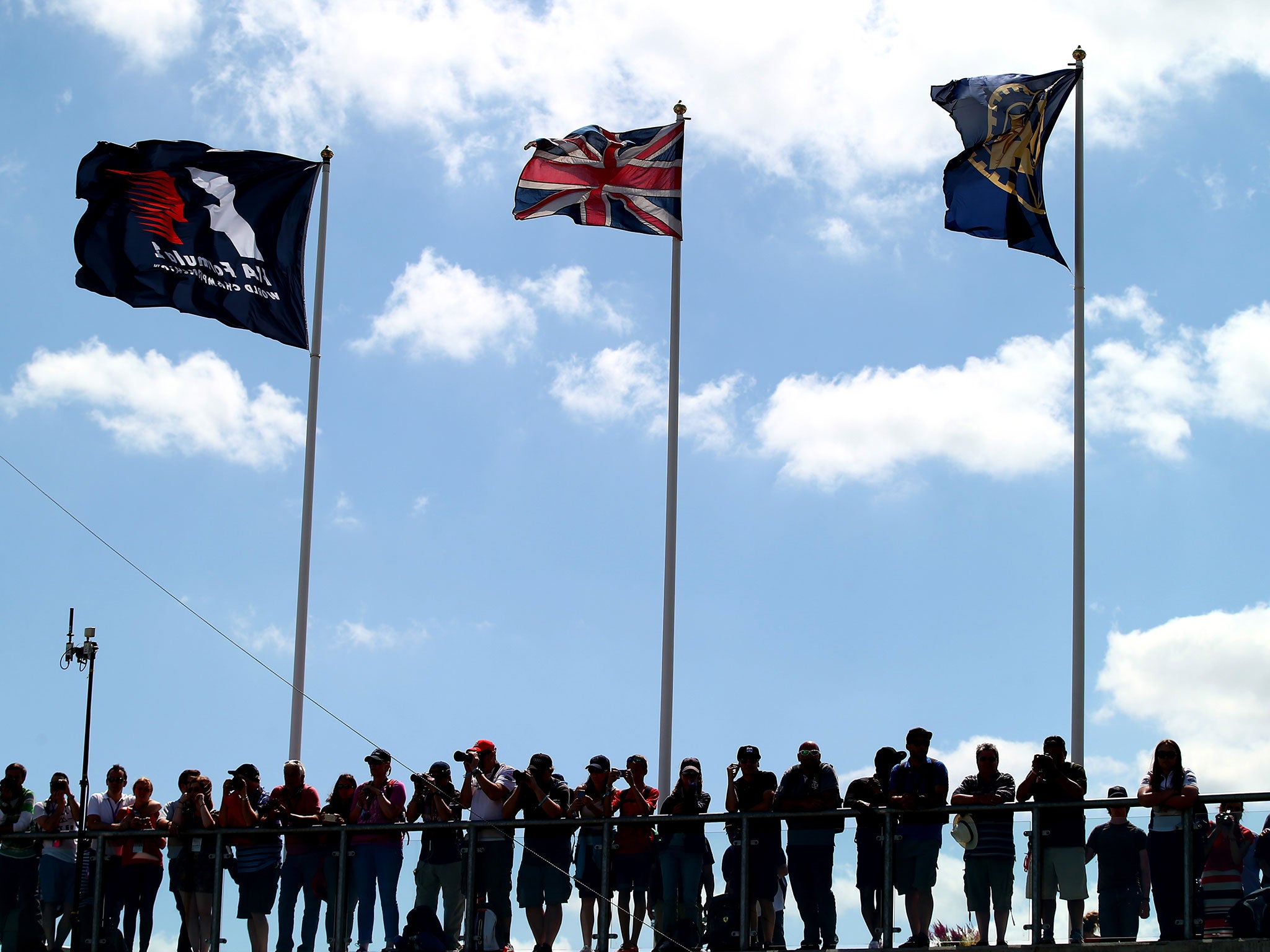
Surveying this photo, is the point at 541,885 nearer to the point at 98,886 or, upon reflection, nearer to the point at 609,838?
the point at 609,838

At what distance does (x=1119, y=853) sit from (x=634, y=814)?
14.3ft

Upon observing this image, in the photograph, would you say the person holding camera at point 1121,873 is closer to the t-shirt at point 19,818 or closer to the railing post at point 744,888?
the railing post at point 744,888

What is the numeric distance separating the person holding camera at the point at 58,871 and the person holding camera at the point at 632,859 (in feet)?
19.1

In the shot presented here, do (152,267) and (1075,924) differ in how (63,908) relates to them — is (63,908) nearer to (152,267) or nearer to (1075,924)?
(152,267)

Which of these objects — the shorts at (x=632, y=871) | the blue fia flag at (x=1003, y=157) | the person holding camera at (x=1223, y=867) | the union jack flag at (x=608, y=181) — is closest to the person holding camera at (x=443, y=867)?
the shorts at (x=632, y=871)

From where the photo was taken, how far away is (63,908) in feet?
62.8

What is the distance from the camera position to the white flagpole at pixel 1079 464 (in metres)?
19.7

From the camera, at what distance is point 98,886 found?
1894cm

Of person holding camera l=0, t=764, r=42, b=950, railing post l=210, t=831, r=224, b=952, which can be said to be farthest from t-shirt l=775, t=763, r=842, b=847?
person holding camera l=0, t=764, r=42, b=950

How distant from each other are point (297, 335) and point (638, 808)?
9.34 meters

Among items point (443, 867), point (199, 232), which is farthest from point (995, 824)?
point (199, 232)

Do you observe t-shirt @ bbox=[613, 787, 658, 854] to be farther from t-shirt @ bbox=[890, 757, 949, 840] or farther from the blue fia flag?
the blue fia flag

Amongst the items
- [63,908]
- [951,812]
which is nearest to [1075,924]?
[951,812]

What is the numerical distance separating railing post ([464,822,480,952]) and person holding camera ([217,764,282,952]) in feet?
6.45
